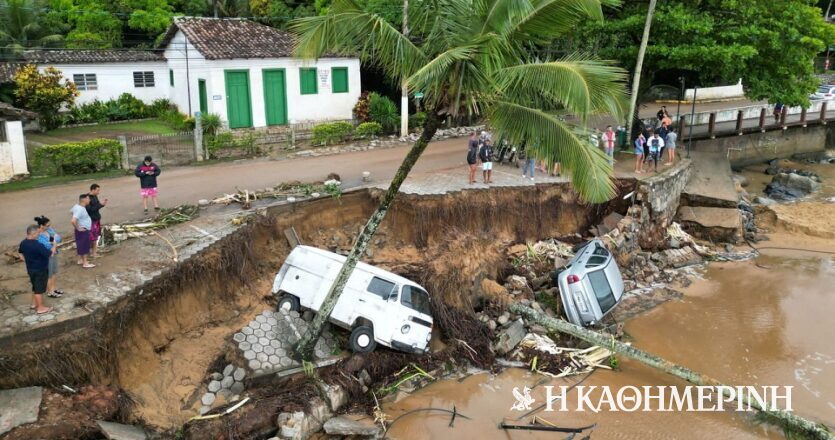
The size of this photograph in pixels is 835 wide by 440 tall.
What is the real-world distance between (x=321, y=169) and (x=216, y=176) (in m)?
3.23

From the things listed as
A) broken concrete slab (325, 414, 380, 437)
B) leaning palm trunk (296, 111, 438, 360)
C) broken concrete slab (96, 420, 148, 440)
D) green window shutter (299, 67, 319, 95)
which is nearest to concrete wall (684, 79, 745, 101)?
green window shutter (299, 67, 319, 95)

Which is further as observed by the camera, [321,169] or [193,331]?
[321,169]

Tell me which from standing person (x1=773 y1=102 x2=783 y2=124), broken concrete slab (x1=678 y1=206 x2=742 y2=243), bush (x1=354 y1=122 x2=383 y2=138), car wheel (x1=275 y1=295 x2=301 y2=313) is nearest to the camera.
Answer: car wheel (x1=275 y1=295 x2=301 y2=313)

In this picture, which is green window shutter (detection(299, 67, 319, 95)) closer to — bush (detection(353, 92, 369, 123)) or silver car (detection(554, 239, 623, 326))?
bush (detection(353, 92, 369, 123))

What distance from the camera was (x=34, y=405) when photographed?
30.2 ft

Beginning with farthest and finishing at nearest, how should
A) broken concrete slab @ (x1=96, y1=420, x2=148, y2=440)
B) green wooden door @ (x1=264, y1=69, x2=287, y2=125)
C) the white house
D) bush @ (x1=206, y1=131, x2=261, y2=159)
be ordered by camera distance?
green wooden door @ (x1=264, y1=69, x2=287, y2=125) < bush @ (x1=206, y1=131, x2=261, y2=159) < the white house < broken concrete slab @ (x1=96, y1=420, x2=148, y2=440)

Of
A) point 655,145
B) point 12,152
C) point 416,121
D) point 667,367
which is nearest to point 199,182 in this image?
point 12,152

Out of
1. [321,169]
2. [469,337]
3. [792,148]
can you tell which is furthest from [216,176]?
[792,148]

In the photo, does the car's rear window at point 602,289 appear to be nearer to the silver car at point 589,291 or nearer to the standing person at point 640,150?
the silver car at point 589,291

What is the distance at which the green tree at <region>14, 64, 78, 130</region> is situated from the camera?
25.6 meters

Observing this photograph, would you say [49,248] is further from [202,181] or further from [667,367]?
[667,367]

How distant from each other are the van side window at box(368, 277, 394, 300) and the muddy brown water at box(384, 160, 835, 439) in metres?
2.08

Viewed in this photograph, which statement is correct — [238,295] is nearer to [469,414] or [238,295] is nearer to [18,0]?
[469,414]

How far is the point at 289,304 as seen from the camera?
13281 mm
